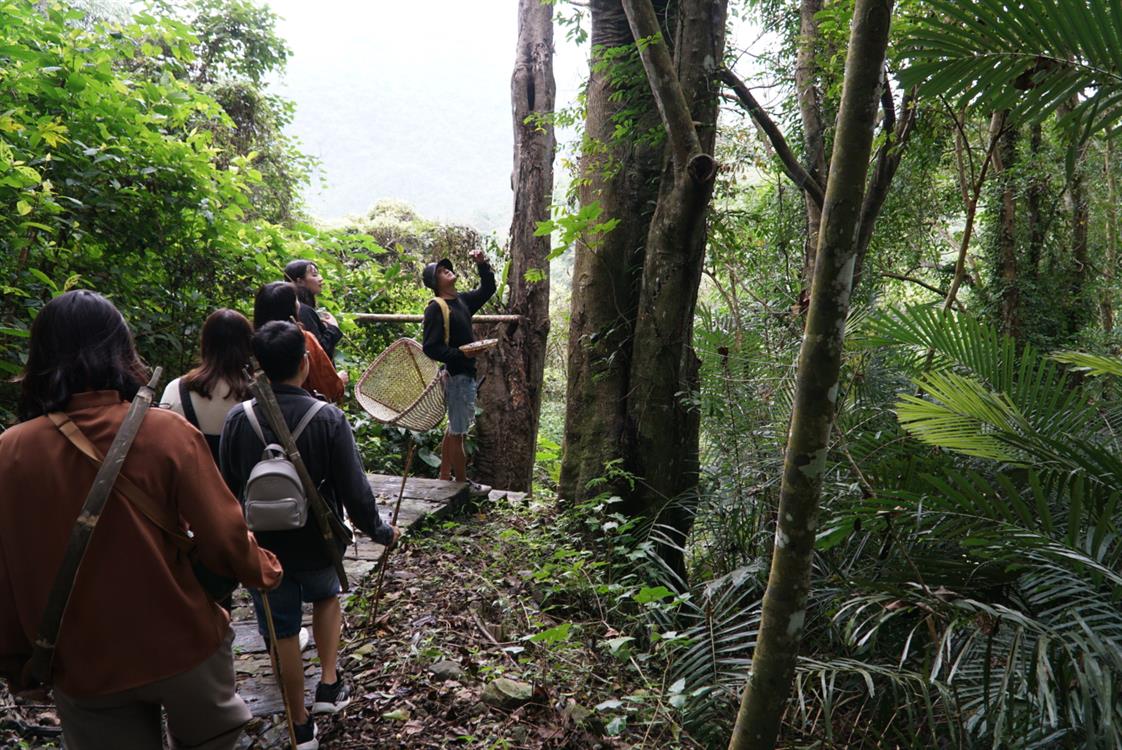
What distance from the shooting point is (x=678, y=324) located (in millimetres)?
4469

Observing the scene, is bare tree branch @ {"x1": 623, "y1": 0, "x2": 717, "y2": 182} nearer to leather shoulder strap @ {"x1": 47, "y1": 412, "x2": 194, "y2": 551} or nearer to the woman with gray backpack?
the woman with gray backpack

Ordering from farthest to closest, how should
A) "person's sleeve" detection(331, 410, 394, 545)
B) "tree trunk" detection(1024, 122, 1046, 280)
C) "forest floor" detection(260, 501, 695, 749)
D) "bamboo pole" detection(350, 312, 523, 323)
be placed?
"tree trunk" detection(1024, 122, 1046, 280), "bamboo pole" detection(350, 312, 523, 323), "person's sleeve" detection(331, 410, 394, 545), "forest floor" detection(260, 501, 695, 749)

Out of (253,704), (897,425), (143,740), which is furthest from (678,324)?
(143,740)

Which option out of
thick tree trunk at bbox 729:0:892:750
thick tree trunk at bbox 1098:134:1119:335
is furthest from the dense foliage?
thick tree trunk at bbox 1098:134:1119:335

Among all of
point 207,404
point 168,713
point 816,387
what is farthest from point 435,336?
point 816,387

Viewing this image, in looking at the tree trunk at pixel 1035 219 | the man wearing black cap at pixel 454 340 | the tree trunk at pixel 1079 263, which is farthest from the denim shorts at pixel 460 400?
the tree trunk at pixel 1079 263

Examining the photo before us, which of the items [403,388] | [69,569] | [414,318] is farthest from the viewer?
[414,318]

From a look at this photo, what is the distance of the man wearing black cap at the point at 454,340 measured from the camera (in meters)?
5.34

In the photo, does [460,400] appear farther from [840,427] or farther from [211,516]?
[211,516]

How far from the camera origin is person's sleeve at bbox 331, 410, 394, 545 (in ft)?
9.00

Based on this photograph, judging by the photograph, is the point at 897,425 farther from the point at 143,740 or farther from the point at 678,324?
the point at 143,740

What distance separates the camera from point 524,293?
787 cm

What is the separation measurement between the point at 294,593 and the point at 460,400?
2.91 metres

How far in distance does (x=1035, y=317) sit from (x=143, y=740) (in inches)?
427
